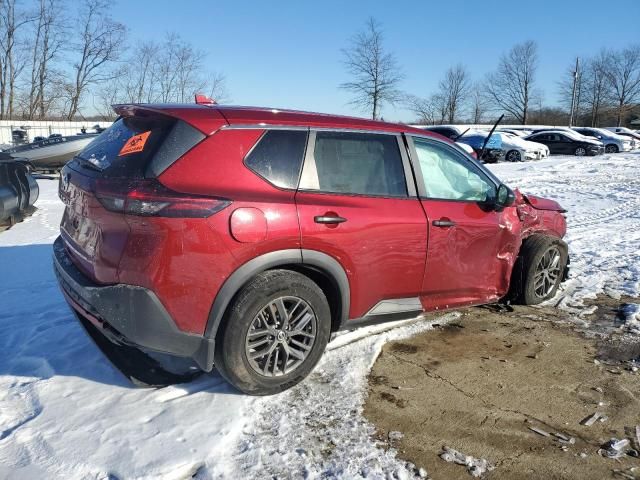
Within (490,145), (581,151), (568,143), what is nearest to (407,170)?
(490,145)

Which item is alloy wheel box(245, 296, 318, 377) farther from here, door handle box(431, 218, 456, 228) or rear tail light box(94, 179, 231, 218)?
door handle box(431, 218, 456, 228)

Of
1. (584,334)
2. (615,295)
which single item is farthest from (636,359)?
(615,295)

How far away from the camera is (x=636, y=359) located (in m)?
3.97

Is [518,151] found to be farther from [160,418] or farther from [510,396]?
[160,418]

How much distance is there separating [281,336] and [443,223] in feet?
4.80

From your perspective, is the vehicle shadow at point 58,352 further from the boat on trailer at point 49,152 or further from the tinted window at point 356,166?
the boat on trailer at point 49,152

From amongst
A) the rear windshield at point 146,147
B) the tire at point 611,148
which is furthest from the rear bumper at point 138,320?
the tire at point 611,148

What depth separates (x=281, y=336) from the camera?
3.31 m

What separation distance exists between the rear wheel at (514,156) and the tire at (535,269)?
20820 millimetres

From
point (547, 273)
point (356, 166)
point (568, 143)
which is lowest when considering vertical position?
point (547, 273)

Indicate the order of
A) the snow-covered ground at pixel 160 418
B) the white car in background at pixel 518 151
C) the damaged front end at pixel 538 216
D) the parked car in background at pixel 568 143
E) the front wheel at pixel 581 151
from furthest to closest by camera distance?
the front wheel at pixel 581 151 < the parked car in background at pixel 568 143 < the white car in background at pixel 518 151 < the damaged front end at pixel 538 216 < the snow-covered ground at pixel 160 418

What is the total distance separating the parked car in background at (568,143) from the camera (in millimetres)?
28297

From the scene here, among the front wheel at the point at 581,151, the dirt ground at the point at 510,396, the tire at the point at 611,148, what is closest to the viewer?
the dirt ground at the point at 510,396

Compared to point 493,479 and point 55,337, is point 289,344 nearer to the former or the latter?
point 493,479
